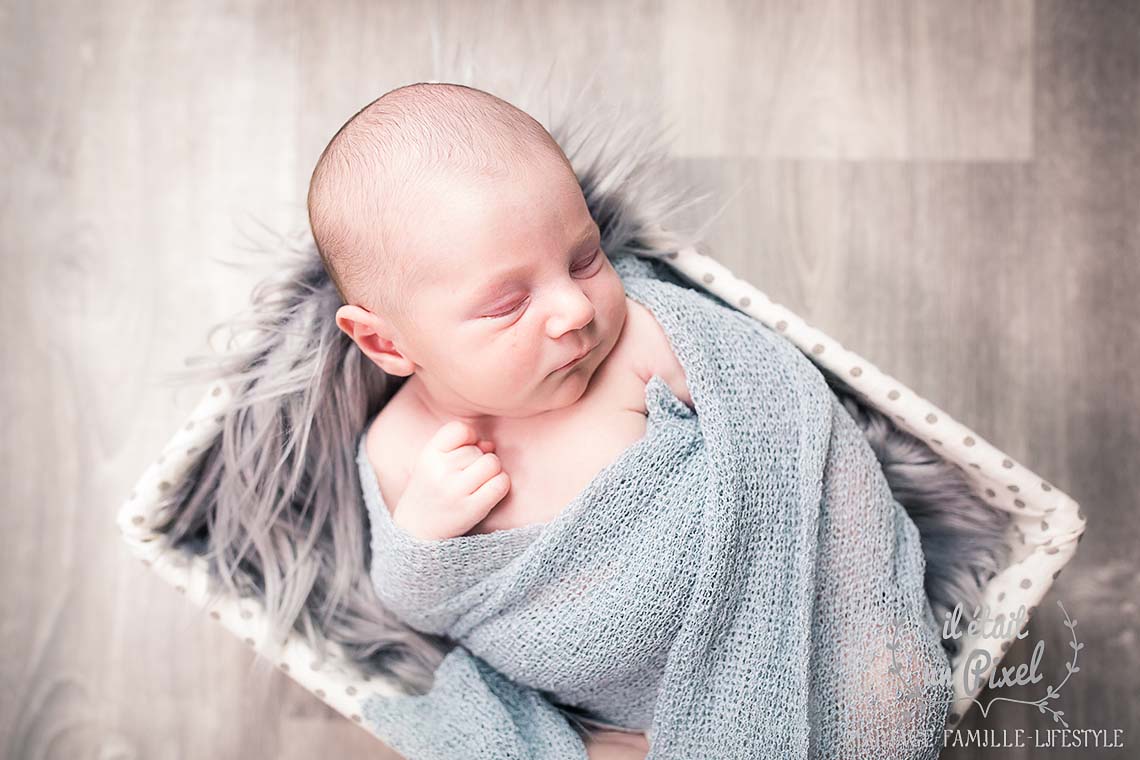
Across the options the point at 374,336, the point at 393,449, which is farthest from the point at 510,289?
the point at 393,449

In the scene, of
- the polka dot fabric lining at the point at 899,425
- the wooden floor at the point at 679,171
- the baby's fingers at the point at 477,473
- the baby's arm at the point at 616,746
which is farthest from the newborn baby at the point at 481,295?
the wooden floor at the point at 679,171

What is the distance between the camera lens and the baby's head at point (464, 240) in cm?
84

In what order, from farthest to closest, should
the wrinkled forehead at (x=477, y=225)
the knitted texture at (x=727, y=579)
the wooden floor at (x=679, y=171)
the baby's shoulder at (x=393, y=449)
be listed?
1. the wooden floor at (x=679, y=171)
2. the baby's shoulder at (x=393, y=449)
3. the knitted texture at (x=727, y=579)
4. the wrinkled forehead at (x=477, y=225)

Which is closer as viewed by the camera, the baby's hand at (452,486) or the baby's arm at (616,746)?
the baby's hand at (452,486)

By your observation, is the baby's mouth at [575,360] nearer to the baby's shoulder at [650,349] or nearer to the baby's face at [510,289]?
the baby's face at [510,289]

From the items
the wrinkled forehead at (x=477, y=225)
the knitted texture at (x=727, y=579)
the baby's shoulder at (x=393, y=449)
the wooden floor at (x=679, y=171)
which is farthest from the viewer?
the wooden floor at (x=679, y=171)

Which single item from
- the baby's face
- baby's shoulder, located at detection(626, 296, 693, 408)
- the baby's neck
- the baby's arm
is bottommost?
the baby's arm

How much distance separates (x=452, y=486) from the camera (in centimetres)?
98

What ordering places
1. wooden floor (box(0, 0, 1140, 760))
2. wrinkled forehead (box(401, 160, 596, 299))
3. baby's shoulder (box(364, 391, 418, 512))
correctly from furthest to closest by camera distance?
wooden floor (box(0, 0, 1140, 760)) → baby's shoulder (box(364, 391, 418, 512)) → wrinkled forehead (box(401, 160, 596, 299))

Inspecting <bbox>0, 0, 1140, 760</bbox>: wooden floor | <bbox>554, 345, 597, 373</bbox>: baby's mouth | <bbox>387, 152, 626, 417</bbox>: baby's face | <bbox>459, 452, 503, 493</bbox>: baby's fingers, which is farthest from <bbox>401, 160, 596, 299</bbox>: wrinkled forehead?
<bbox>0, 0, 1140, 760</bbox>: wooden floor

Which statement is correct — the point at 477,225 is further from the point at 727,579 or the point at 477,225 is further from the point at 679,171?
the point at 679,171

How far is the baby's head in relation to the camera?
2.77 ft

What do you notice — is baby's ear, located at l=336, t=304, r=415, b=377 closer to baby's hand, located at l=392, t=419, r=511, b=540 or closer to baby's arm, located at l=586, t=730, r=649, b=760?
baby's hand, located at l=392, t=419, r=511, b=540

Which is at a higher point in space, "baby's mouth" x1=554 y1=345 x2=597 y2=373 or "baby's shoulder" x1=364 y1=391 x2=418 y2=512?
"baby's mouth" x1=554 y1=345 x2=597 y2=373
